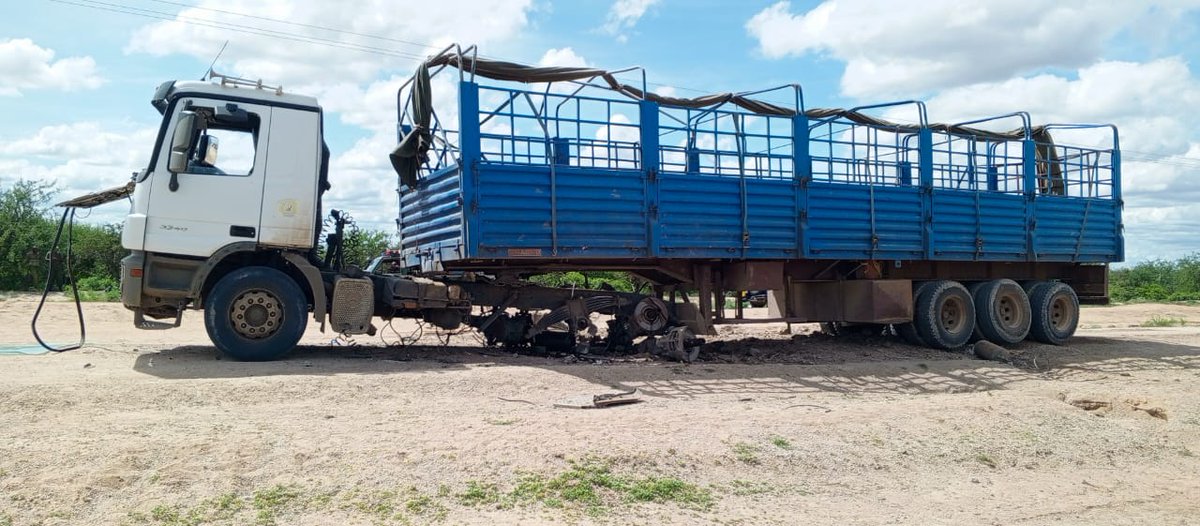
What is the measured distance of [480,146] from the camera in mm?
9180

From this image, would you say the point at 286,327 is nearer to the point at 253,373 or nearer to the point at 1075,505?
the point at 253,373

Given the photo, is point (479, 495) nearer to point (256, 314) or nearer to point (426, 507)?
point (426, 507)

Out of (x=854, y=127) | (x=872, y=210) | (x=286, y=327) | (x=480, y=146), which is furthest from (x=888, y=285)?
(x=286, y=327)

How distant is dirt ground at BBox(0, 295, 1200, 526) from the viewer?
15.6 ft

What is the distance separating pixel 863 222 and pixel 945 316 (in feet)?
8.41

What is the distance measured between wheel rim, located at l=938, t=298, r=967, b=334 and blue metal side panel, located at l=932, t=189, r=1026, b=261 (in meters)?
0.72

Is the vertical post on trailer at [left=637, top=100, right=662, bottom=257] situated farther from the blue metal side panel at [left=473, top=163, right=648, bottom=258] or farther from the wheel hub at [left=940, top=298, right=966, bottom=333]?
the wheel hub at [left=940, top=298, right=966, bottom=333]

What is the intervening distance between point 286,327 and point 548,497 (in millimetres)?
4941

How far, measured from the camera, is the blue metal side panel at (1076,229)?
13.7 meters

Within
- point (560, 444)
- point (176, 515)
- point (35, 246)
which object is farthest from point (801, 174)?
point (35, 246)

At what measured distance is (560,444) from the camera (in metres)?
5.74

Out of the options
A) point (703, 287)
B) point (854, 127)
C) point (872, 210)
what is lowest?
point (703, 287)

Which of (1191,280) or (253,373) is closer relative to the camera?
(253,373)

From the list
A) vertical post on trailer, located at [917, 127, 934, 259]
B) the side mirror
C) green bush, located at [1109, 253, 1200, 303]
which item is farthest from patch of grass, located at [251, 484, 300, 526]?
green bush, located at [1109, 253, 1200, 303]
